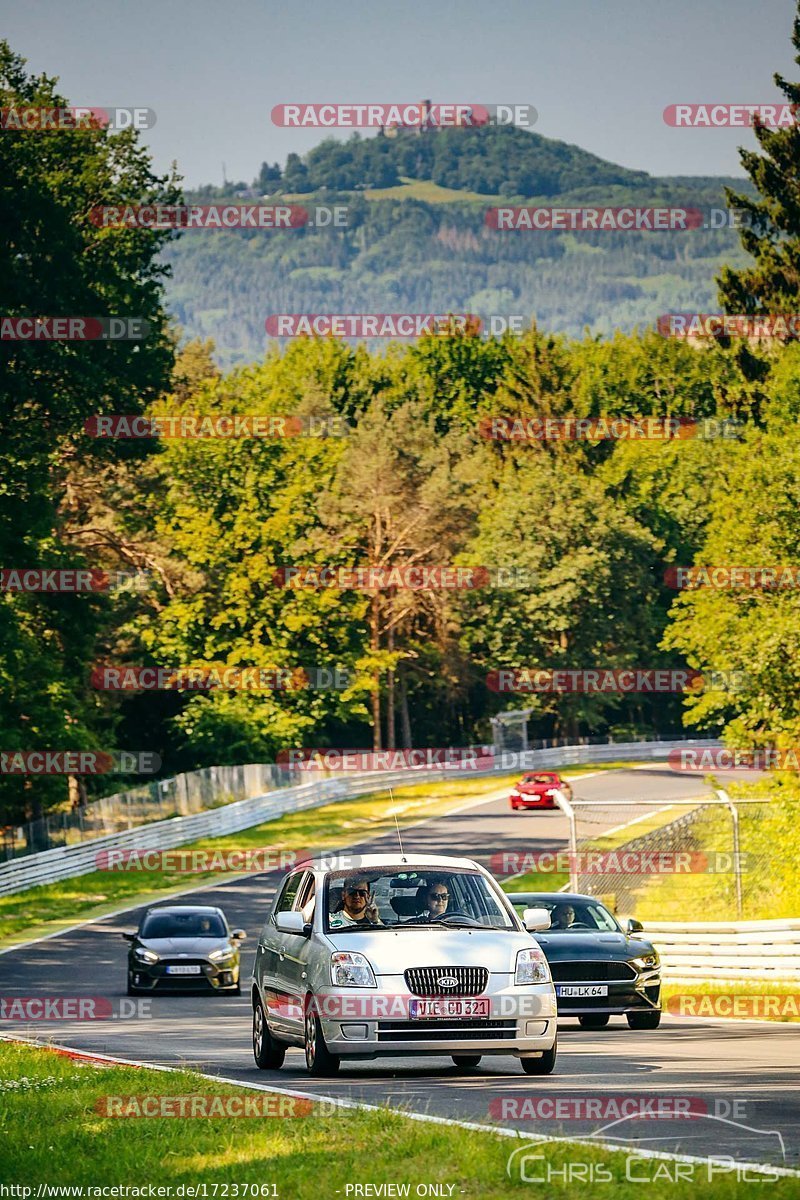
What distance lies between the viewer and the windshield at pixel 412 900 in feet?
45.8

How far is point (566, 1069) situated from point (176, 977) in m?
14.4

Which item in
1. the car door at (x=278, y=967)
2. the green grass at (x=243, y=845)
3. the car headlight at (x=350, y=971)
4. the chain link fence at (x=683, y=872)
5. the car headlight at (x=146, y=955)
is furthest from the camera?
the green grass at (x=243, y=845)

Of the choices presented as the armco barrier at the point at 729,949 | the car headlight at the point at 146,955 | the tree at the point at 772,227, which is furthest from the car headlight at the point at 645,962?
the tree at the point at 772,227

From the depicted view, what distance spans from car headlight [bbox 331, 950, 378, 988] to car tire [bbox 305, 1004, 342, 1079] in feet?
1.25

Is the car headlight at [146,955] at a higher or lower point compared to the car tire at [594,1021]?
lower

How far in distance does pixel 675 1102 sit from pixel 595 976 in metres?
8.45

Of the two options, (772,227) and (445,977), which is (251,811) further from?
(445,977)

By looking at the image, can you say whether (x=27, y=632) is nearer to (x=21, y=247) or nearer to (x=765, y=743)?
(x=21, y=247)

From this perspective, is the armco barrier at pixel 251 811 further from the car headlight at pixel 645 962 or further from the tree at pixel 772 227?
the car headlight at pixel 645 962

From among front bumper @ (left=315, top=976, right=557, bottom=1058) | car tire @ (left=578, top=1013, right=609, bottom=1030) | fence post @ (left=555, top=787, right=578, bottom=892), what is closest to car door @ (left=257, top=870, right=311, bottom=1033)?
front bumper @ (left=315, top=976, right=557, bottom=1058)

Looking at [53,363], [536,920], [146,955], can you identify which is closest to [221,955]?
[146,955]

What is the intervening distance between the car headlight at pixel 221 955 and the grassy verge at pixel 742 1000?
688cm

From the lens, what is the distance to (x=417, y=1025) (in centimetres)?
1297

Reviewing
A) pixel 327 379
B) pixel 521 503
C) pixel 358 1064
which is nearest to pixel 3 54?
pixel 358 1064
